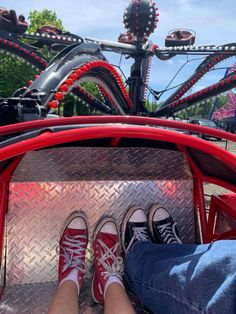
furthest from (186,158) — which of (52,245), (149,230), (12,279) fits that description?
(12,279)

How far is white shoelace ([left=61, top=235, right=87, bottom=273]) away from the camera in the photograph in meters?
1.82

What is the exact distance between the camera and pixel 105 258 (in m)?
1.83

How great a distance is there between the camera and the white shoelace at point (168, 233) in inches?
76.8

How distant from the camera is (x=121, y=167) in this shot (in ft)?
6.78

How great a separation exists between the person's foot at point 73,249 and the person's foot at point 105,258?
7 centimetres

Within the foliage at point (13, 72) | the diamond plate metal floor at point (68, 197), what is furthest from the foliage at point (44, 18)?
the diamond plate metal floor at point (68, 197)

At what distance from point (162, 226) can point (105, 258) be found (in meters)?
0.38

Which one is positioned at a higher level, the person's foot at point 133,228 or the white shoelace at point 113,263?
the person's foot at point 133,228

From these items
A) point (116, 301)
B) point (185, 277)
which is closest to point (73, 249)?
point (116, 301)

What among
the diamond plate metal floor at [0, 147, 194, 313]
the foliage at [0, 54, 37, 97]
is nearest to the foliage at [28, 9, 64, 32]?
the foliage at [0, 54, 37, 97]

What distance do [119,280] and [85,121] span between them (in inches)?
29.8

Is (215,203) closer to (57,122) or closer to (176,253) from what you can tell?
(176,253)

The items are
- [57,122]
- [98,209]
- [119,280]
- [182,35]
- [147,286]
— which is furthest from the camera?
[182,35]

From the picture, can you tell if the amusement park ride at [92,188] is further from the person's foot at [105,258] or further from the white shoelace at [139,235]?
the white shoelace at [139,235]
